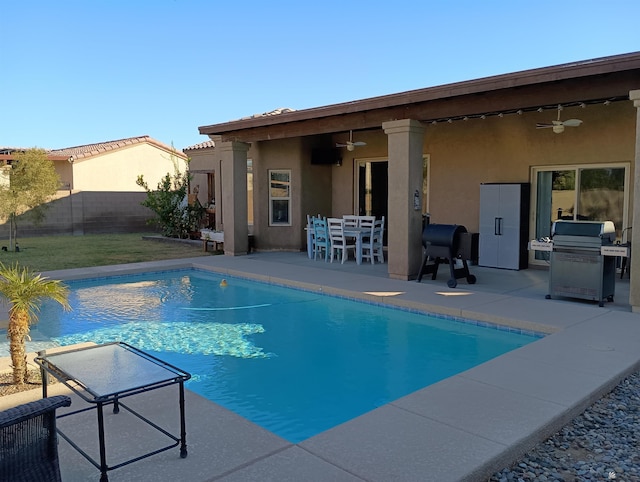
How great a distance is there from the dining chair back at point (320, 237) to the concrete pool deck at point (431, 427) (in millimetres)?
6464

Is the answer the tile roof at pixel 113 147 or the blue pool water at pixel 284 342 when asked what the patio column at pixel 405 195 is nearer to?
the blue pool water at pixel 284 342

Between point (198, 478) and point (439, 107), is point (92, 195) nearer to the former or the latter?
point (439, 107)

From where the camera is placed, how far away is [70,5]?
49.3ft

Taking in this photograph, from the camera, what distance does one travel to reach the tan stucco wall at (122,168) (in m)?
23.7

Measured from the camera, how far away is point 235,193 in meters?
13.5

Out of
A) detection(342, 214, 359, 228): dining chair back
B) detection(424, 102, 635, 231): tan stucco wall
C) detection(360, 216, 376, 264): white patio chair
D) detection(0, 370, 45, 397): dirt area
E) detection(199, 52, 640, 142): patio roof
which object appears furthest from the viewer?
detection(342, 214, 359, 228): dining chair back

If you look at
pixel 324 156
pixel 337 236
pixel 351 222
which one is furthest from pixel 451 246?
pixel 324 156

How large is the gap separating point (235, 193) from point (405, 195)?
213 inches

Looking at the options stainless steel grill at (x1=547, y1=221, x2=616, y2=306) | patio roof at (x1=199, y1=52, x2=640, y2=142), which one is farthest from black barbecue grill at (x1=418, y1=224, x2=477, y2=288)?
patio roof at (x1=199, y1=52, x2=640, y2=142)

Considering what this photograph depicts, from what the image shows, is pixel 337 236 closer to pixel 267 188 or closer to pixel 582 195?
pixel 267 188

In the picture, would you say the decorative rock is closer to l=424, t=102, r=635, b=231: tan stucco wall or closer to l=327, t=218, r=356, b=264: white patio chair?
l=424, t=102, r=635, b=231: tan stucco wall

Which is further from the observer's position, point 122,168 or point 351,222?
point 122,168

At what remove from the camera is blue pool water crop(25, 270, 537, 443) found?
4.96 m

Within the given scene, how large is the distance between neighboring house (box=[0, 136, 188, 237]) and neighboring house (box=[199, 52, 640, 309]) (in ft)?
17.5
